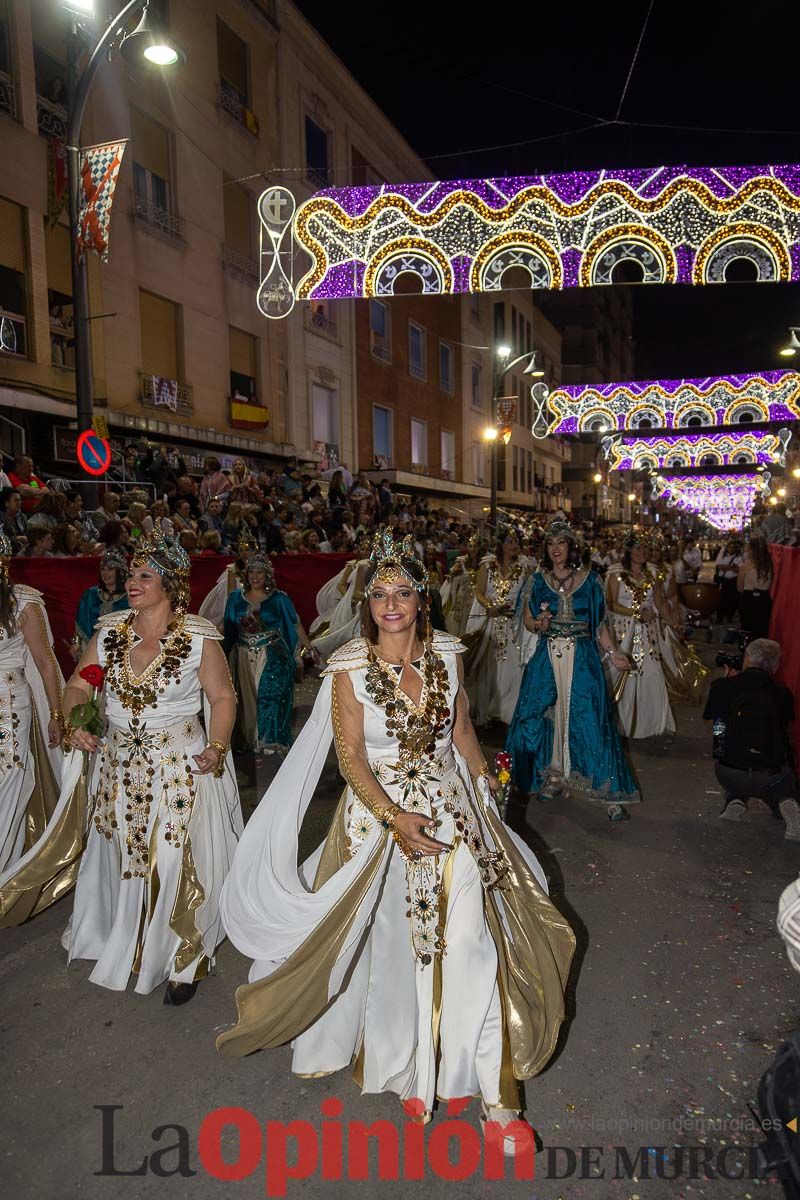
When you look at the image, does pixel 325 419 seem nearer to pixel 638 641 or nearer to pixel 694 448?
pixel 694 448

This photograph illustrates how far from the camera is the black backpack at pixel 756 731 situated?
17.8 ft

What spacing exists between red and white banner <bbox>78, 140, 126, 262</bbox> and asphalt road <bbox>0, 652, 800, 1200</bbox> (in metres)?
7.62


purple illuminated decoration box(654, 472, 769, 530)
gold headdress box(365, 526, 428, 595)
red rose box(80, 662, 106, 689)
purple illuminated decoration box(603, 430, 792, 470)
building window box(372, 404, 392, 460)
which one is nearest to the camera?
gold headdress box(365, 526, 428, 595)

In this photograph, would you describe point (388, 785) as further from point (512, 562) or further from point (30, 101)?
point (30, 101)

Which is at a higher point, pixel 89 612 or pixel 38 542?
pixel 38 542

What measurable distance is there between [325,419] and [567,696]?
18.6m

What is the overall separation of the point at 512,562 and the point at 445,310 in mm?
26142

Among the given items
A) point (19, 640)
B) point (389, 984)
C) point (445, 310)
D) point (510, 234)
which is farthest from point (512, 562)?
point (445, 310)

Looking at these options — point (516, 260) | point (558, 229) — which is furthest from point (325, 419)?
point (558, 229)

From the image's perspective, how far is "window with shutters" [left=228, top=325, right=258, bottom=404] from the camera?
18906 millimetres

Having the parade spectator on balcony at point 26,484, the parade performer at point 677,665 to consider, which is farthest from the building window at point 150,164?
the parade performer at point 677,665

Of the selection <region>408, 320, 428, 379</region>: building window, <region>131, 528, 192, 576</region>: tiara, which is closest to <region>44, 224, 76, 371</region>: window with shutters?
<region>131, 528, 192, 576</region>: tiara

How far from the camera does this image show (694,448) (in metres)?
31.0

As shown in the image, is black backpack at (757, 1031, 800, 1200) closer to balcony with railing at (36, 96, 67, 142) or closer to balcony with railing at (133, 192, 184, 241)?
balcony with railing at (36, 96, 67, 142)
